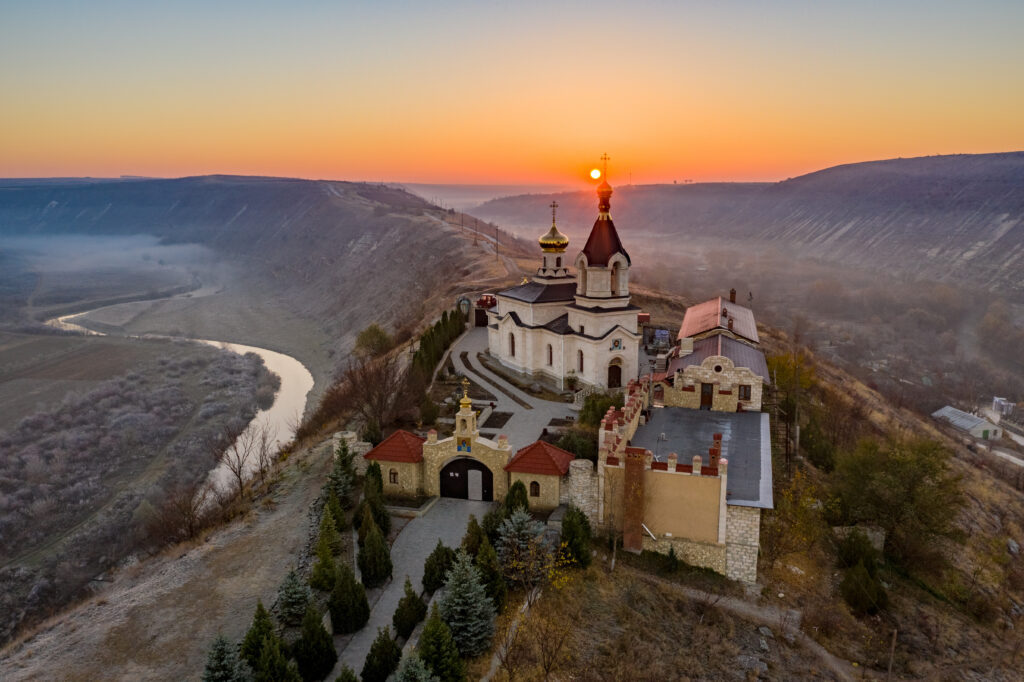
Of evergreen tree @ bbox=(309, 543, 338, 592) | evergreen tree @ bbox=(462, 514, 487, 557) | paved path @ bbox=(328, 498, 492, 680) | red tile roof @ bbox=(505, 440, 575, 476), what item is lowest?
paved path @ bbox=(328, 498, 492, 680)

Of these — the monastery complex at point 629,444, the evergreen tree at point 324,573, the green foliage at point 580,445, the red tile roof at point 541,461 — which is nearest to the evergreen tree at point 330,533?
the evergreen tree at point 324,573

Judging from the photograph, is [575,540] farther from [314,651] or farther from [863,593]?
[863,593]

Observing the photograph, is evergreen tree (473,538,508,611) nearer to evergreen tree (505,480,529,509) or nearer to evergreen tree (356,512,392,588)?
evergreen tree (505,480,529,509)

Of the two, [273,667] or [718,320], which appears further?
[718,320]

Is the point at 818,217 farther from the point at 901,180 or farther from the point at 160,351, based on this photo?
the point at 160,351

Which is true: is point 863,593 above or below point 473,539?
below

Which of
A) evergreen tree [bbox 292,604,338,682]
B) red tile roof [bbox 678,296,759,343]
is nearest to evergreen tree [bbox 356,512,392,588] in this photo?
evergreen tree [bbox 292,604,338,682]

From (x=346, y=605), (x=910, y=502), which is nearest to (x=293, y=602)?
(x=346, y=605)
